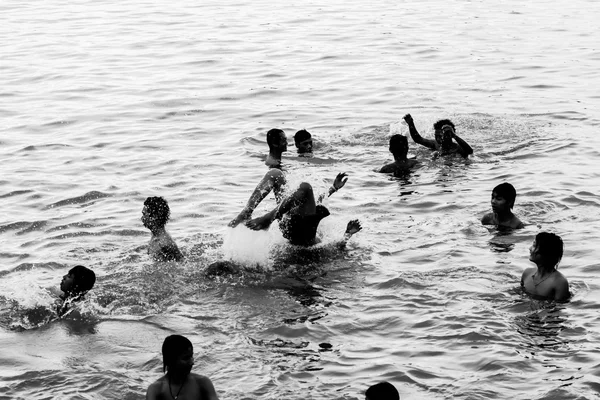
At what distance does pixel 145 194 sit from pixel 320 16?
1780 cm

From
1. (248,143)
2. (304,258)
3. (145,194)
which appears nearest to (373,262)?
(304,258)

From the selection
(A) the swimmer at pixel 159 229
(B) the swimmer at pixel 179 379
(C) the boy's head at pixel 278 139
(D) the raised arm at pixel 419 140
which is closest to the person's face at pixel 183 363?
(B) the swimmer at pixel 179 379

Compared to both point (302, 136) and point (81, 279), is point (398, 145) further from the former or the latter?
point (81, 279)

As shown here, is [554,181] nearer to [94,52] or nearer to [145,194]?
[145,194]

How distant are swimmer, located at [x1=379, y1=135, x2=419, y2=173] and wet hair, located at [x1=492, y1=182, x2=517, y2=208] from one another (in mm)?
3229

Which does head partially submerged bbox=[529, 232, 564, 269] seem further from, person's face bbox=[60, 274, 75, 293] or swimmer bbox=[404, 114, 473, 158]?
swimmer bbox=[404, 114, 473, 158]

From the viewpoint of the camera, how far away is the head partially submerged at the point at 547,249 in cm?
1062

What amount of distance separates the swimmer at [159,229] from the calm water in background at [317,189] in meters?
0.19

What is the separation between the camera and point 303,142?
56.5 ft

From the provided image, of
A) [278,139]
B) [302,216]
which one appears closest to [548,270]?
[302,216]

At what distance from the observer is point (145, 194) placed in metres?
15.5

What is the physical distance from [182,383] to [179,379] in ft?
0.14

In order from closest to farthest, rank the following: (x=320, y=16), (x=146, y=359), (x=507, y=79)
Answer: (x=146, y=359) → (x=507, y=79) → (x=320, y=16)

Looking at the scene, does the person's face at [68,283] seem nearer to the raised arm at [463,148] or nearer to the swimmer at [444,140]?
the swimmer at [444,140]
